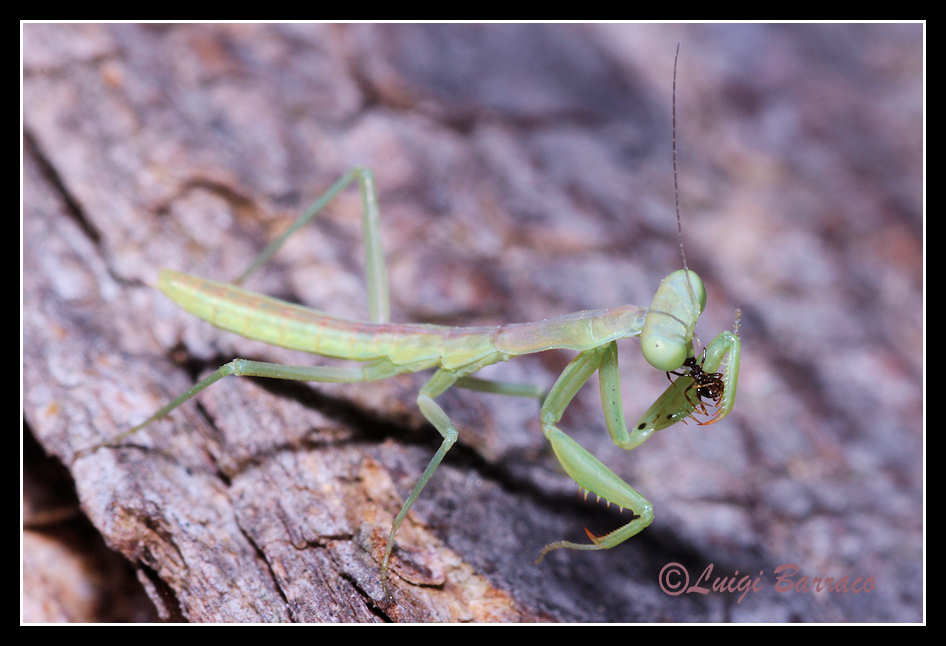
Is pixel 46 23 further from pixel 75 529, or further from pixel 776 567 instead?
pixel 776 567

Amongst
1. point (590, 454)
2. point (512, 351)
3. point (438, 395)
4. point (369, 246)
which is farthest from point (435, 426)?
point (369, 246)

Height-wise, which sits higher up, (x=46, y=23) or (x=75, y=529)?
(x=46, y=23)

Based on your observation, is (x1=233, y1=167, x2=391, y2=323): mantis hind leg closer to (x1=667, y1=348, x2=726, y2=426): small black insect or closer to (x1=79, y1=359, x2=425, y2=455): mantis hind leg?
(x1=79, y1=359, x2=425, y2=455): mantis hind leg

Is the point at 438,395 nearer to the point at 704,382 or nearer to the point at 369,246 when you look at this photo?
the point at 369,246

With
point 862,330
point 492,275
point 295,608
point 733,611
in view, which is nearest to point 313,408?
point 295,608

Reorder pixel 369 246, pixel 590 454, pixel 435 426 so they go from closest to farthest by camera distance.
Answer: pixel 590 454
pixel 435 426
pixel 369 246

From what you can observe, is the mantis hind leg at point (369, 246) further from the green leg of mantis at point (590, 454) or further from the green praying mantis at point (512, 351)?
the green leg of mantis at point (590, 454)
